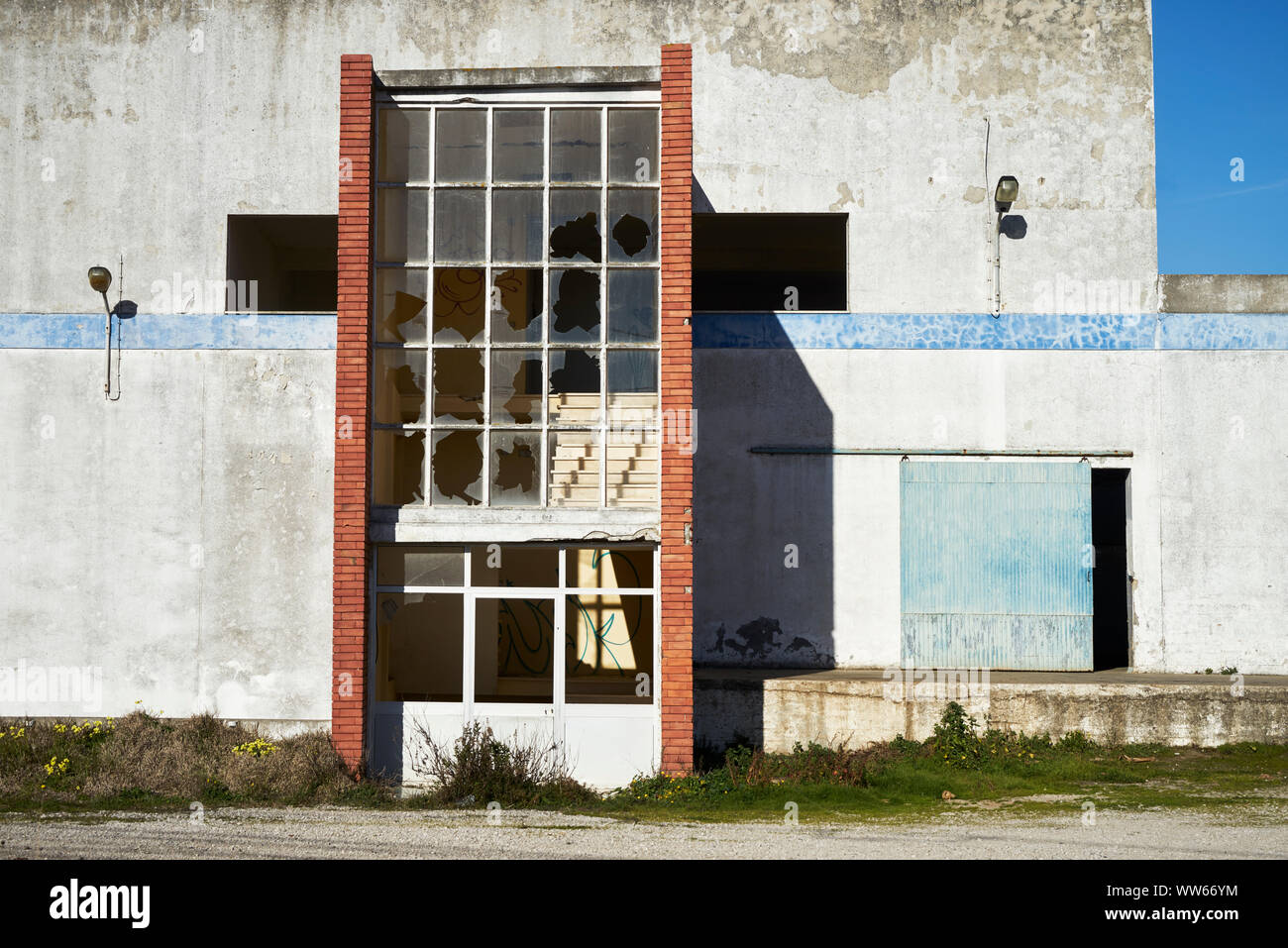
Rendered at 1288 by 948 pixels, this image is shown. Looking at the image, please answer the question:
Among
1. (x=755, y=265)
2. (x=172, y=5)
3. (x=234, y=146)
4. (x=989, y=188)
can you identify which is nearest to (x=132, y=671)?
(x=234, y=146)

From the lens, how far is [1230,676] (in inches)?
541

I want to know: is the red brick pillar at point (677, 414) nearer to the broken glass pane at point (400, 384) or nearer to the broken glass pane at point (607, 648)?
the broken glass pane at point (607, 648)

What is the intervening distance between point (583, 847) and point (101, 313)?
9647mm

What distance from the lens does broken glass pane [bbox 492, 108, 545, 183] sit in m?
12.2

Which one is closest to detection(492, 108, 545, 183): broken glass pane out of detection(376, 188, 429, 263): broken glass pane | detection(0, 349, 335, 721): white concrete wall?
detection(376, 188, 429, 263): broken glass pane

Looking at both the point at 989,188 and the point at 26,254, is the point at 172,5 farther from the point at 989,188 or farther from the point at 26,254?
the point at 989,188

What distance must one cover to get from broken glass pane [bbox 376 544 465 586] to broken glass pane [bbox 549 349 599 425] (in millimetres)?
1895

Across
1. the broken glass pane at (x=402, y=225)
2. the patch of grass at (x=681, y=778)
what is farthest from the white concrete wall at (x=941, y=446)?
the broken glass pane at (x=402, y=225)

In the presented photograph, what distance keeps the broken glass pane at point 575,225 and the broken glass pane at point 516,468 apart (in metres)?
2.05

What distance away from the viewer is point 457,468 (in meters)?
12.0

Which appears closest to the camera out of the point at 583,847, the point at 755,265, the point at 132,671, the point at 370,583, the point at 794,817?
the point at 583,847

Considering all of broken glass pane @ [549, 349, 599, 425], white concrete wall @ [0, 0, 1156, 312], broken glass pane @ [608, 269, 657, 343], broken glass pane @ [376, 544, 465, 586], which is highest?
white concrete wall @ [0, 0, 1156, 312]

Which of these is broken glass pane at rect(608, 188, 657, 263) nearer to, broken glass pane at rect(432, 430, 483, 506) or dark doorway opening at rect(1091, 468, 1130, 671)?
broken glass pane at rect(432, 430, 483, 506)

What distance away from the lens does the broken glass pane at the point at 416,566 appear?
1206cm
